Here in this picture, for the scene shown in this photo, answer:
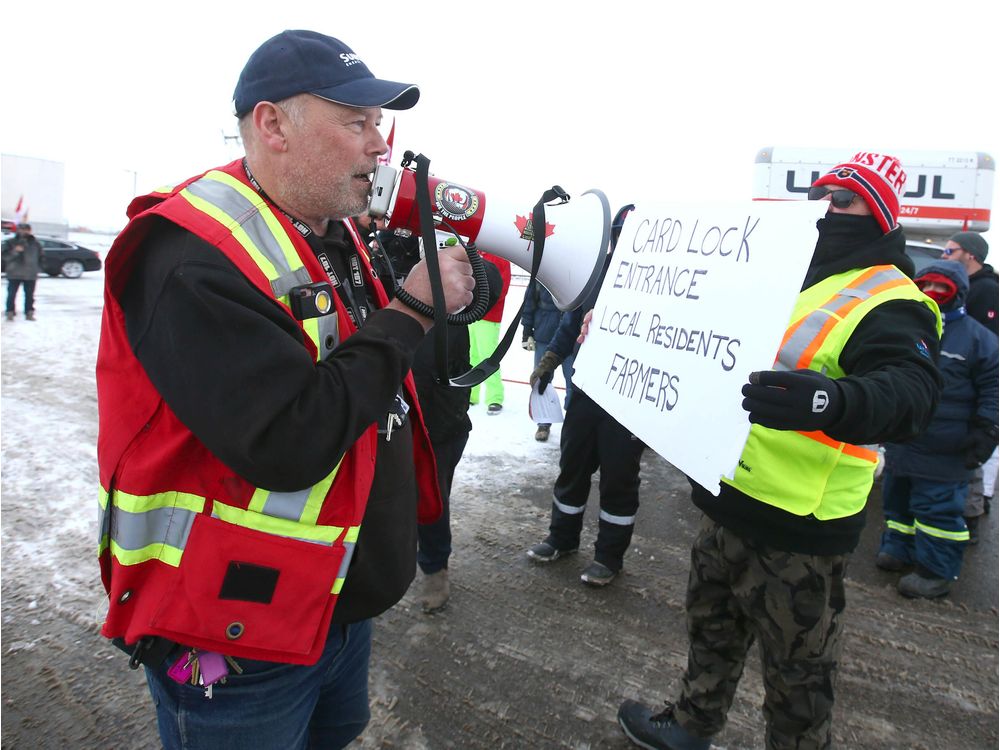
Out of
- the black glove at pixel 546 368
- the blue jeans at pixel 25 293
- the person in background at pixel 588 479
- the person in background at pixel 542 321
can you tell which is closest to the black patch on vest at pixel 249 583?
the person in background at pixel 588 479

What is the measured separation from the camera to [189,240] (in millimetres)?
1130

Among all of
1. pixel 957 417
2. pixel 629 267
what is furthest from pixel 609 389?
pixel 957 417

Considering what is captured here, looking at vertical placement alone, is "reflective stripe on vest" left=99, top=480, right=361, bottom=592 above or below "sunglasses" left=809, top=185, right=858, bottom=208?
below

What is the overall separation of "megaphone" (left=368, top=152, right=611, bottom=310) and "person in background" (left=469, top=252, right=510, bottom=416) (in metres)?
1.10

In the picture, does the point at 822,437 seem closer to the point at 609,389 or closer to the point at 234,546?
the point at 609,389

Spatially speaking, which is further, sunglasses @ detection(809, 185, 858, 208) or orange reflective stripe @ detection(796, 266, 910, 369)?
sunglasses @ detection(809, 185, 858, 208)

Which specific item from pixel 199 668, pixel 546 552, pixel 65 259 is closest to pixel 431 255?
pixel 199 668

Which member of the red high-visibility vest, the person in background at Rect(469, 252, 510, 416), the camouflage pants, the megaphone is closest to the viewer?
the red high-visibility vest

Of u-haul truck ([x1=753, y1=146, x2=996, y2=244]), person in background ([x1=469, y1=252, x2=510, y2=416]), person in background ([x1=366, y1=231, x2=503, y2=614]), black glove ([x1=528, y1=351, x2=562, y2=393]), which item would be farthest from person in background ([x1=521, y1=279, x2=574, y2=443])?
u-haul truck ([x1=753, y1=146, x2=996, y2=244])

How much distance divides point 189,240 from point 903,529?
14.0 feet

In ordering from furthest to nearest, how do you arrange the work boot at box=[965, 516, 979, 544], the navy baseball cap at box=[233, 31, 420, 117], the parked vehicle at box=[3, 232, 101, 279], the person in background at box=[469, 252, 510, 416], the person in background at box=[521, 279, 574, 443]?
the parked vehicle at box=[3, 232, 101, 279]
the person in background at box=[521, 279, 574, 443]
the work boot at box=[965, 516, 979, 544]
the person in background at box=[469, 252, 510, 416]
the navy baseball cap at box=[233, 31, 420, 117]

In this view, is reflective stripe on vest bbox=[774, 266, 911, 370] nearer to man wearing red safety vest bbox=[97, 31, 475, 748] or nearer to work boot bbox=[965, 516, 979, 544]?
man wearing red safety vest bbox=[97, 31, 475, 748]

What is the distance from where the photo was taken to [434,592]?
315cm

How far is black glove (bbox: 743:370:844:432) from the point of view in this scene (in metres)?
1.35
